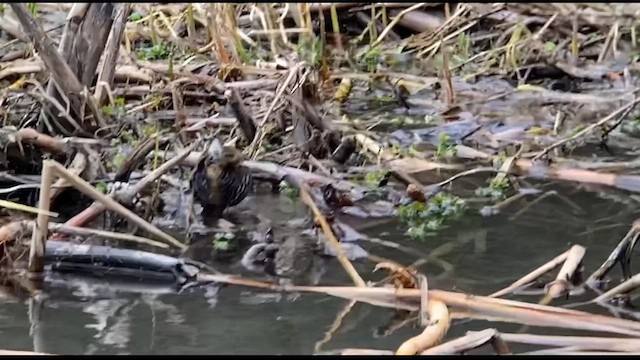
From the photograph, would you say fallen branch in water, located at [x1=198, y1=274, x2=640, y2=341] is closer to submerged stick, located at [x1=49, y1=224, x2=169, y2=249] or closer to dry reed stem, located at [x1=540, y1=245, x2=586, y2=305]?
dry reed stem, located at [x1=540, y1=245, x2=586, y2=305]

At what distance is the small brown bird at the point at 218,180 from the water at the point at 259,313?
39 cm

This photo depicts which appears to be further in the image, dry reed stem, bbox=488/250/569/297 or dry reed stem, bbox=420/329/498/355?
dry reed stem, bbox=488/250/569/297

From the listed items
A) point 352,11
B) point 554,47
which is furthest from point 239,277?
point 352,11

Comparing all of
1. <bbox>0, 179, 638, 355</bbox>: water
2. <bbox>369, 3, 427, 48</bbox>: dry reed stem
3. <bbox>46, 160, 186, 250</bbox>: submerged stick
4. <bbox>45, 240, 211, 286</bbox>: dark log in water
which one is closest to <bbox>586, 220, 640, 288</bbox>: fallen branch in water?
<bbox>0, 179, 638, 355</bbox>: water

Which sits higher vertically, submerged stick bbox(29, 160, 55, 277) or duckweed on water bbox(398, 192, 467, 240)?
submerged stick bbox(29, 160, 55, 277)

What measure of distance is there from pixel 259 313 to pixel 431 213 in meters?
0.85

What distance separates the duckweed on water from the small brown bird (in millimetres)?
465

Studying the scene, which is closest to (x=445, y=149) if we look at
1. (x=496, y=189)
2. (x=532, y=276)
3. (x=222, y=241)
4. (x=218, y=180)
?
(x=496, y=189)

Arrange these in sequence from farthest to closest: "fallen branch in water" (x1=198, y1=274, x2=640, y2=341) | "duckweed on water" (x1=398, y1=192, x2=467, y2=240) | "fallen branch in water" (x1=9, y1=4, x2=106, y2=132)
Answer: "fallen branch in water" (x1=9, y1=4, x2=106, y2=132) → "duckweed on water" (x1=398, y1=192, x2=467, y2=240) → "fallen branch in water" (x1=198, y1=274, x2=640, y2=341)

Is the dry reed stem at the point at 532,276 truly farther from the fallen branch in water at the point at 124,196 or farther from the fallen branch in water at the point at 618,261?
the fallen branch in water at the point at 124,196

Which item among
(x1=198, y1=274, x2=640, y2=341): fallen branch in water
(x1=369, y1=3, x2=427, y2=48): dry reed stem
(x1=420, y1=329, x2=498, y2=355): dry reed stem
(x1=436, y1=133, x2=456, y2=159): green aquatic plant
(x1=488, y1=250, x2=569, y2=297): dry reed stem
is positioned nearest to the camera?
(x1=420, y1=329, x2=498, y2=355): dry reed stem

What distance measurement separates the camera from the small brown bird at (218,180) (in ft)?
9.20

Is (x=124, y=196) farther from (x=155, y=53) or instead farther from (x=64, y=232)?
(x=155, y=53)

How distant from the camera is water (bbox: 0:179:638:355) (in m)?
2.02
